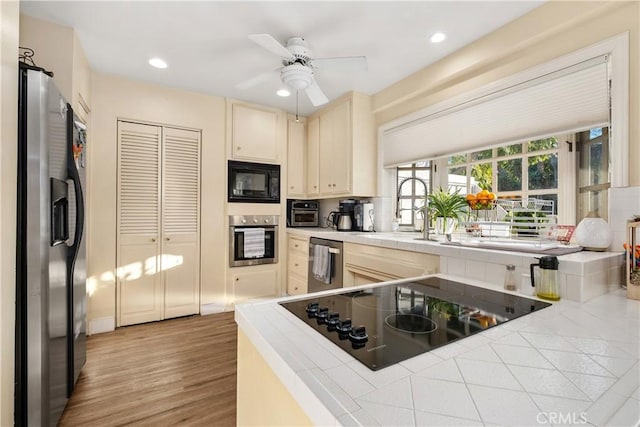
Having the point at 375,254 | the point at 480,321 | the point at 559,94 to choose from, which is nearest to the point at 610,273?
the point at 480,321

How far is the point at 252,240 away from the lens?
338cm

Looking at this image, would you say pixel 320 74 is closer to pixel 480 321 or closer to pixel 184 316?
pixel 480 321

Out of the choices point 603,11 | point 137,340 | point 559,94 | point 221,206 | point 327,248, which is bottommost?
point 137,340

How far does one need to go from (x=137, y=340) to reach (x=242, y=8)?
9.00ft

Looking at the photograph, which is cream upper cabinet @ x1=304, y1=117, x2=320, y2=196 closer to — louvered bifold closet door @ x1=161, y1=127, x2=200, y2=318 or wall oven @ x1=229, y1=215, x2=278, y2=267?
wall oven @ x1=229, y1=215, x2=278, y2=267

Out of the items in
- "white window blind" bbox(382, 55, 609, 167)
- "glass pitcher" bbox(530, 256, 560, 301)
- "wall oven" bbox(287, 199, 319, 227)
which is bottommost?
"glass pitcher" bbox(530, 256, 560, 301)

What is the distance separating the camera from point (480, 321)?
90 centimetres

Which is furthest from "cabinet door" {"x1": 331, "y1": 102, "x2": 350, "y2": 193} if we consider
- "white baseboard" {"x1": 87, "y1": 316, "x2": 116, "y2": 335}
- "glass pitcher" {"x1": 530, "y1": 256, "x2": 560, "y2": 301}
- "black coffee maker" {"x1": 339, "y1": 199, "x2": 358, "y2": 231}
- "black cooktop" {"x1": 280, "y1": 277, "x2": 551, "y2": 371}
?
"white baseboard" {"x1": 87, "y1": 316, "x2": 116, "y2": 335}

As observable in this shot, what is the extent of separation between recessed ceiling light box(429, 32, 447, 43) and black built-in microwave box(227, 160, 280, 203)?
2.12 m

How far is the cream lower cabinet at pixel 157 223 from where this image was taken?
111 inches

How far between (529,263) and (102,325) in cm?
338

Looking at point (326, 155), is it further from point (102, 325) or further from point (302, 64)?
point (102, 325)

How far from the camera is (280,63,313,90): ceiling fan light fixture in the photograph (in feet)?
6.95

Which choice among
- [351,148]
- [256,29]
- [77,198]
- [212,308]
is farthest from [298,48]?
[212,308]
